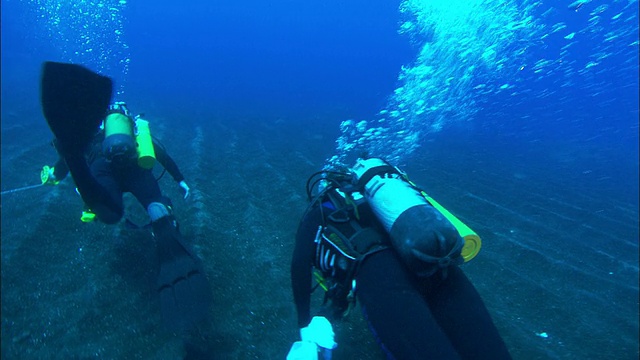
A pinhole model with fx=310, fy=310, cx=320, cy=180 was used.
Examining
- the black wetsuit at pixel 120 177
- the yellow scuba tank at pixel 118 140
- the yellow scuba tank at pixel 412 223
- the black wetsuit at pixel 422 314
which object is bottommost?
the black wetsuit at pixel 120 177

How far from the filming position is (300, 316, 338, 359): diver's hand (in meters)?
2.37

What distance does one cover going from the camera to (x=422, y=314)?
198 centimetres

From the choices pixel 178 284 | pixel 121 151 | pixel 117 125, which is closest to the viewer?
pixel 178 284

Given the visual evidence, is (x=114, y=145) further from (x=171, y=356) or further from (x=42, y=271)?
(x=171, y=356)

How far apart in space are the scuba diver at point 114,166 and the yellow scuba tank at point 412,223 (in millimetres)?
2116

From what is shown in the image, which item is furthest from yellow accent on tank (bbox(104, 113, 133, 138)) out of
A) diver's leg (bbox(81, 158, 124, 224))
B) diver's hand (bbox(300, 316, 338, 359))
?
diver's hand (bbox(300, 316, 338, 359))

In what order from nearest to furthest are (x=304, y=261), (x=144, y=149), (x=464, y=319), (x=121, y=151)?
(x=464, y=319)
(x=304, y=261)
(x=121, y=151)
(x=144, y=149)

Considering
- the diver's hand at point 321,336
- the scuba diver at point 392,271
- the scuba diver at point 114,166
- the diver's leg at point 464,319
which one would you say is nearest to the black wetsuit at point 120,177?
the scuba diver at point 114,166

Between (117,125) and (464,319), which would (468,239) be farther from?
(117,125)

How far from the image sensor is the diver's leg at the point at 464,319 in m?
2.08

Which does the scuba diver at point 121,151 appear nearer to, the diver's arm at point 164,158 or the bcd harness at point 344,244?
the diver's arm at point 164,158

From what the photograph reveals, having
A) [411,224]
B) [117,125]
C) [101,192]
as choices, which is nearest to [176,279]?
[101,192]

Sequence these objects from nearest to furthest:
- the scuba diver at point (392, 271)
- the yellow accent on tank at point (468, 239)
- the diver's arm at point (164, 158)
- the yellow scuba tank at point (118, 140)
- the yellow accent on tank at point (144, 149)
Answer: the scuba diver at point (392, 271), the yellow accent on tank at point (468, 239), the yellow scuba tank at point (118, 140), the yellow accent on tank at point (144, 149), the diver's arm at point (164, 158)

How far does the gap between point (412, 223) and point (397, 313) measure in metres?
0.60
